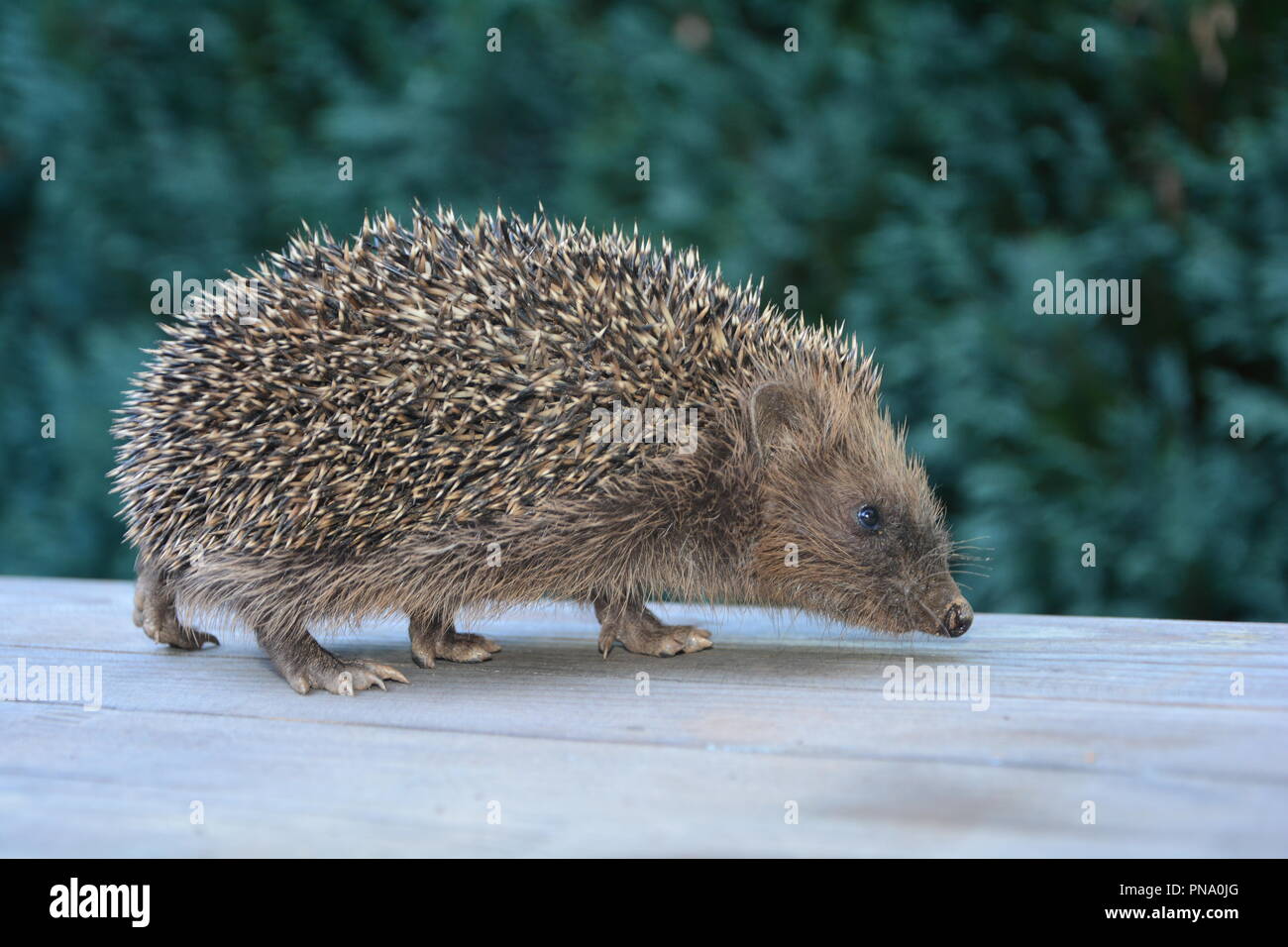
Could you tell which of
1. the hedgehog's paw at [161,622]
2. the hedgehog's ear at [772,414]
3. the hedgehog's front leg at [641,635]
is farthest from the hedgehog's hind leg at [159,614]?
the hedgehog's ear at [772,414]

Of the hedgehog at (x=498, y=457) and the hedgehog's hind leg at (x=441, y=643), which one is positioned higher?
the hedgehog at (x=498, y=457)

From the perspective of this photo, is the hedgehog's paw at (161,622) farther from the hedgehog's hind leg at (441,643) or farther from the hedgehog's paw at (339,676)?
the hedgehog's hind leg at (441,643)

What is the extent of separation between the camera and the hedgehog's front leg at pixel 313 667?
2773 millimetres

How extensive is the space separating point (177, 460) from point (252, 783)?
97 centimetres

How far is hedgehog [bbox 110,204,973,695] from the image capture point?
2.63 meters

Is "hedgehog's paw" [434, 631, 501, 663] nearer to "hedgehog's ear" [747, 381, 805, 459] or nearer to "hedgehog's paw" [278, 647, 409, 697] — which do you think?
"hedgehog's paw" [278, 647, 409, 697]

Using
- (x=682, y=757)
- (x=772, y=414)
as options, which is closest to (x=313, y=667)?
(x=682, y=757)

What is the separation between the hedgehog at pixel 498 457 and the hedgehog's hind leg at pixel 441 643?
0.01 metres

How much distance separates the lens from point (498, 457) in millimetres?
2688

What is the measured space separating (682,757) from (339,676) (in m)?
0.99

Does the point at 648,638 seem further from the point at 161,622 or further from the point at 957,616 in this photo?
the point at 161,622

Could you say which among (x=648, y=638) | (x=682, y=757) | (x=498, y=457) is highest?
(x=498, y=457)

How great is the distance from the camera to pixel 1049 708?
2.42 meters

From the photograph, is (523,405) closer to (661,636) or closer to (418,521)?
(418,521)
